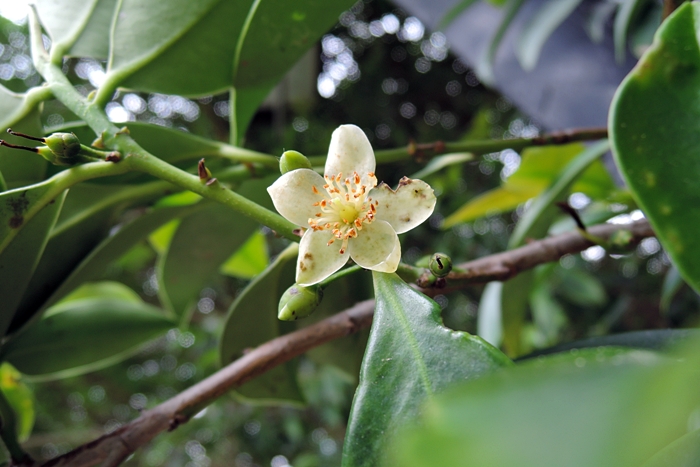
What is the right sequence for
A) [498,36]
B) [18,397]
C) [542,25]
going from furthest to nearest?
1. [498,36]
2. [542,25]
3. [18,397]

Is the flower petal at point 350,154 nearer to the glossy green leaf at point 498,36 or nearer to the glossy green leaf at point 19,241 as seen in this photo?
the glossy green leaf at point 19,241

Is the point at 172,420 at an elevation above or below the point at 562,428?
below

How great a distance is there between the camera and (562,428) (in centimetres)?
18

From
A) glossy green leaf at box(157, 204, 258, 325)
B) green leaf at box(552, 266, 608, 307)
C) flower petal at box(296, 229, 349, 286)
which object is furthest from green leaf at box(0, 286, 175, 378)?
green leaf at box(552, 266, 608, 307)

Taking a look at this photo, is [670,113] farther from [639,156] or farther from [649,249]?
[649,249]

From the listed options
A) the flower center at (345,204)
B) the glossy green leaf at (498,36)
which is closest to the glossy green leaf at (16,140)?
the flower center at (345,204)

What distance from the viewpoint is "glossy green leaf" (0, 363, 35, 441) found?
744 millimetres

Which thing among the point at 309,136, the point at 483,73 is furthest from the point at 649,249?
the point at 309,136

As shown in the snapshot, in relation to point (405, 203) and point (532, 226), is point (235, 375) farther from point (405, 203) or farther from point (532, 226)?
point (532, 226)

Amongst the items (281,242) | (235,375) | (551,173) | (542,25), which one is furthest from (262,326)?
(281,242)

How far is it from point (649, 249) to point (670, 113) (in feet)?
6.16

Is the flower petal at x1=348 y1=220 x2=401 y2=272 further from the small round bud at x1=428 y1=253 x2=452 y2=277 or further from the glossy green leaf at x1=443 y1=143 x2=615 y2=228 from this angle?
the glossy green leaf at x1=443 y1=143 x2=615 y2=228

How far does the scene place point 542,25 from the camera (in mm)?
874

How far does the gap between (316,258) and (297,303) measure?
39 millimetres
